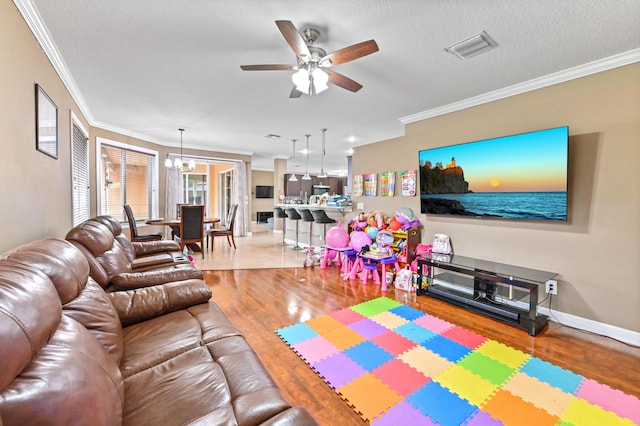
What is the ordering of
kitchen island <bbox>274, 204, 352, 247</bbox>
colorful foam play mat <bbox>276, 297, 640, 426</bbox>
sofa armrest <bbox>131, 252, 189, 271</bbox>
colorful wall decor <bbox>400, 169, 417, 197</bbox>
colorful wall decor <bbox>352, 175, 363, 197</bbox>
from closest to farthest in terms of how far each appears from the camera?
colorful foam play mat <bbox>276, 297, 640, 426</bbox>, sofa armrest <bbox>131, 252, 189, 271</bbox>, colorful wall decor <bbox>400, 169, 417, 197</bbox>, colorful wall decor <bbox>352, 175, 363, 197</bbox>, kitchen island <bbox>274, 204, 352, 247</bbox>

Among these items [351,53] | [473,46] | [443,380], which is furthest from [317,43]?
[443,380]

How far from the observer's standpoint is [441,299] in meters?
3.30

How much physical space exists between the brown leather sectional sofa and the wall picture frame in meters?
1.34

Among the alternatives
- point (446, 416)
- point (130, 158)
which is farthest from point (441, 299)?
point (130, 158)

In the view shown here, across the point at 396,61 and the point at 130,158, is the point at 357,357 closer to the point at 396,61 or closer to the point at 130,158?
the point at 396,61

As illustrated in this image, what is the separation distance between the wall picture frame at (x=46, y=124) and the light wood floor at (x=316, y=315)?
2164 mm

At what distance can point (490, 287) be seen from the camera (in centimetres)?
312

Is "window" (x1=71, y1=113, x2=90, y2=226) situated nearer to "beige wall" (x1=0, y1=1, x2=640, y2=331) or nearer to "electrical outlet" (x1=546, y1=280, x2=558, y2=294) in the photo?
"beige wall" (x1=0, y1=1, x2=640, y2=331)

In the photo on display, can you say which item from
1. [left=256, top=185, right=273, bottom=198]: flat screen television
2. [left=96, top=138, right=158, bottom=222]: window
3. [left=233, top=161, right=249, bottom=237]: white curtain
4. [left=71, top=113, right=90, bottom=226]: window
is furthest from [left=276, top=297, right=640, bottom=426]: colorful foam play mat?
[left=256, top=185, right=273, bottom=198]: flat screen television

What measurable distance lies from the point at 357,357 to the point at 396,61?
2667 millimetres

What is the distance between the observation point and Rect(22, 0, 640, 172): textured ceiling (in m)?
1.89

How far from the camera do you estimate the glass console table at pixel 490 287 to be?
263 cm

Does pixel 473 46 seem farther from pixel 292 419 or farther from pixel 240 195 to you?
pixel 240 195

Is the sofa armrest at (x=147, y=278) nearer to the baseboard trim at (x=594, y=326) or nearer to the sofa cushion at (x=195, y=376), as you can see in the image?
the sofa cushion at (x=195, y=376)
